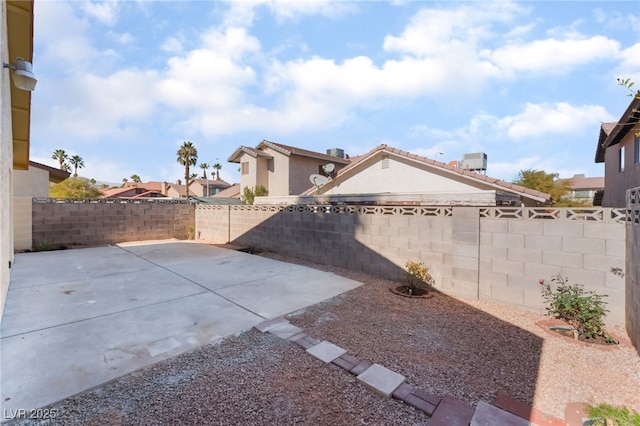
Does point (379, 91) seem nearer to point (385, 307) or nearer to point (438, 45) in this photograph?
point (438, 45)

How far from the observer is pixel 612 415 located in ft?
7.91

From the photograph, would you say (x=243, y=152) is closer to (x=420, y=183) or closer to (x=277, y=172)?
(x=277, y=172)

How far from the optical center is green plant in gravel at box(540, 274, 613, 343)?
13.1ft

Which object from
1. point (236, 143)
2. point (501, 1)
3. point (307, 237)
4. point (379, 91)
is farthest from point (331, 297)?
point (236, 143)

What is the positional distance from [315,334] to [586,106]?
11255 mm

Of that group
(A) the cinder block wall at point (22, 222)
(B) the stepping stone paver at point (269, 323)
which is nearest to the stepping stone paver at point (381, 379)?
(B) the stepping stone paver at point (269, 323)

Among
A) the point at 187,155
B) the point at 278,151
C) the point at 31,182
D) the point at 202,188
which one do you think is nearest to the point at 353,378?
the point at 278,151

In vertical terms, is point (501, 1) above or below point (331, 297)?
above

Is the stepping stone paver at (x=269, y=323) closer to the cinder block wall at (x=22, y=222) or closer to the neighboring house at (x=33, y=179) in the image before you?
the cinder block wall at (x=22, y=222)

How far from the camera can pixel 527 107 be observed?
436 inches

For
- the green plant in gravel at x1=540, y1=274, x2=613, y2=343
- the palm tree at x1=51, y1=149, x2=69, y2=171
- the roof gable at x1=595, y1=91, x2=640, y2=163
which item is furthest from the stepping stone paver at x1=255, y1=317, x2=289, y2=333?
the palm tree at x1=51, y1=149, x2=69, y2=171

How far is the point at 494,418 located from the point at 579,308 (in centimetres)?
292

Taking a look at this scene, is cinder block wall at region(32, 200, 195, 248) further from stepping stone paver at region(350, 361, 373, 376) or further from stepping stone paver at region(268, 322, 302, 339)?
stepping stone paver at region(350, 361, 373, 376)

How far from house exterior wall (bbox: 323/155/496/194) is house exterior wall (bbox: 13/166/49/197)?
49.1 ft
